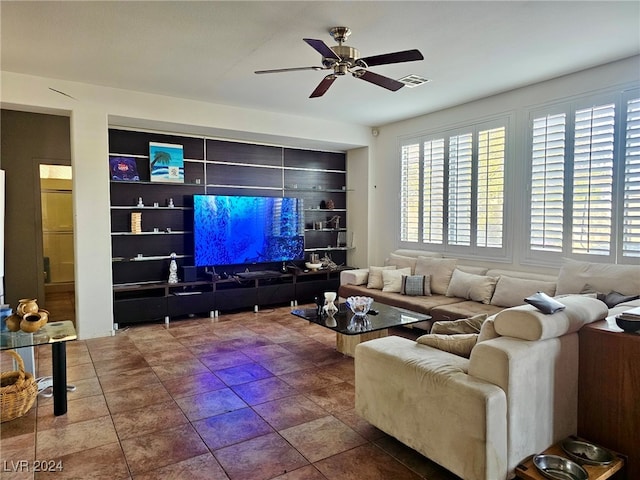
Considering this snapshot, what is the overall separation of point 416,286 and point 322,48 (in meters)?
3.14

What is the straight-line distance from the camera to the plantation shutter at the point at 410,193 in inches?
246

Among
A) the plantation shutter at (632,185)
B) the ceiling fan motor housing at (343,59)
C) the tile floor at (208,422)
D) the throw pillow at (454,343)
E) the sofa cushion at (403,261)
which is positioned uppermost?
the ceiling fan motor housing at (343,59)

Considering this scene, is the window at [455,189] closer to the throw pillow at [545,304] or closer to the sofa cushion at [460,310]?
the sofa cushion at [460,310]

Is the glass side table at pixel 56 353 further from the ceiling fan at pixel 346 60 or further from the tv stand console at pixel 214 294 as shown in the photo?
the ceiling fan at pixel 346 60

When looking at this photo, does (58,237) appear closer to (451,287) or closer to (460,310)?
(451,287)

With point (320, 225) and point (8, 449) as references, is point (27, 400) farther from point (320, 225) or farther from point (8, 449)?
point (320, 225)

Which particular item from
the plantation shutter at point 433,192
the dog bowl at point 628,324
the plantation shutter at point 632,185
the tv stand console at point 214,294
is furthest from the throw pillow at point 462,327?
the tv stand console at point 214,294

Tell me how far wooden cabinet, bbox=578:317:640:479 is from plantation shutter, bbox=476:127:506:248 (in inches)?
113

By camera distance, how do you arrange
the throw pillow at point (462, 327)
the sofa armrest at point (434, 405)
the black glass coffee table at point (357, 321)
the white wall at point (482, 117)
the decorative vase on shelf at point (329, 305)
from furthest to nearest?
the white wall at point (482, 117) < the decorative vase on shelf at point (329, 305) < the black glass coffee table at point (357, 321) < the throw pillow at point (462, 327) < the sofa armrest at point (434, 405)

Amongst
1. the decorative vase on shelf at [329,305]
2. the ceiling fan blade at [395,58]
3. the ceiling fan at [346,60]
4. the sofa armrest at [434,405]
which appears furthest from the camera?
the decorative vase on shelf at [329,305]

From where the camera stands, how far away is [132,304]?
17.3 feet

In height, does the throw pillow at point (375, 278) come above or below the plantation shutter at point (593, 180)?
below

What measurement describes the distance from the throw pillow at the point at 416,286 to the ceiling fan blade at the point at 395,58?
2.83 metres

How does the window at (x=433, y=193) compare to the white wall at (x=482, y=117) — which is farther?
the window at (x=433, y=193)
